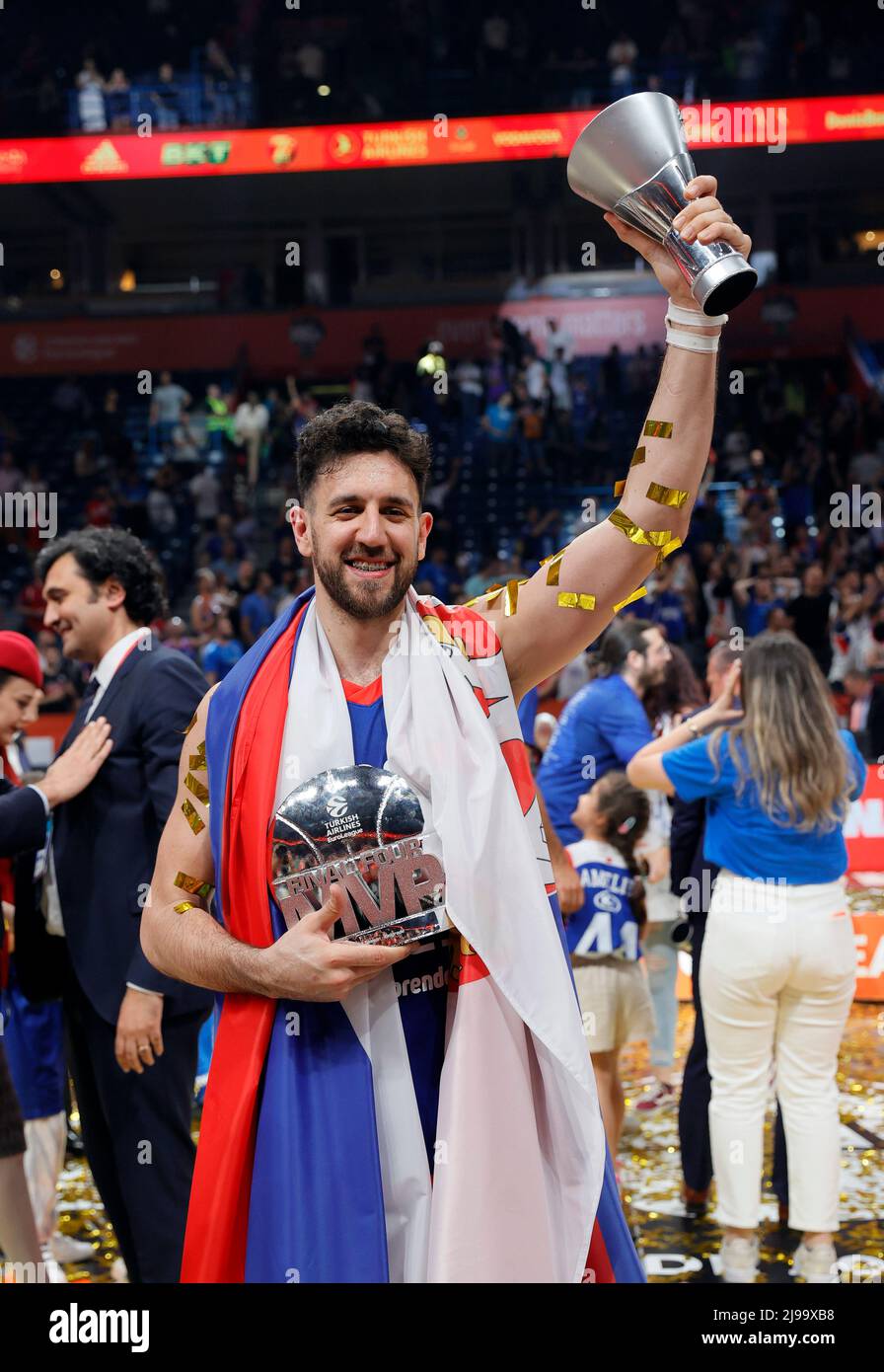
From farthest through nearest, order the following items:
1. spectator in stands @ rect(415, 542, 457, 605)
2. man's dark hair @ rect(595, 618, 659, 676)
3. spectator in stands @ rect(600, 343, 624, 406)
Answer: spectator in stands @ rect(600, 343, 624, 406) < spectator in stands @ rect(415, 542, 457, 605) < man's dark hair @ rect(595, 618, 659, 676)

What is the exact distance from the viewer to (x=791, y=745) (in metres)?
3.66

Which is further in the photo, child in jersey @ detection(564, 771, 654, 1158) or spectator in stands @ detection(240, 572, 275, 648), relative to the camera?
spectator in stands @ detection(240, 572, 275, 648)

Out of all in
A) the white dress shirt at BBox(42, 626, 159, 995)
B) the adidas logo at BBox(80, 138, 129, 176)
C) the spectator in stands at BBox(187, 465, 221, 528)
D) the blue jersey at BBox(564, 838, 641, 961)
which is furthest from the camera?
the adidas logo at BBox(80, 138, 129, 176)

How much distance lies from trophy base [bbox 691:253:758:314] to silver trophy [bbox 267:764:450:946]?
2.46 feet

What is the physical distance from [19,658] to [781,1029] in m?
2.26

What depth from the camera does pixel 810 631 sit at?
11.8 meters

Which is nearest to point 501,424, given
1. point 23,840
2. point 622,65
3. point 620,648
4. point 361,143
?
point 361,143

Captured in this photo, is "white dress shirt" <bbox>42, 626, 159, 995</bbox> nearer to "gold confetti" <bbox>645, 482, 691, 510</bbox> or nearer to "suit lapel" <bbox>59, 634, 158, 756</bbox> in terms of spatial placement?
"suit lapel" <bbox>59, 634, 158, 756</bbox>

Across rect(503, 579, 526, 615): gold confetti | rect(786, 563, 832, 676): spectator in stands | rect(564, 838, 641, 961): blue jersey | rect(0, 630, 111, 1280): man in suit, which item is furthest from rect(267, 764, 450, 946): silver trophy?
rect(786, 563, 832, 676): spectator in stands

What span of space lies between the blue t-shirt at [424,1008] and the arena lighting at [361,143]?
1813 centimetres

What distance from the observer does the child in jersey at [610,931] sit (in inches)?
160

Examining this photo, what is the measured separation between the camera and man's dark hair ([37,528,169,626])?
11.5ft
